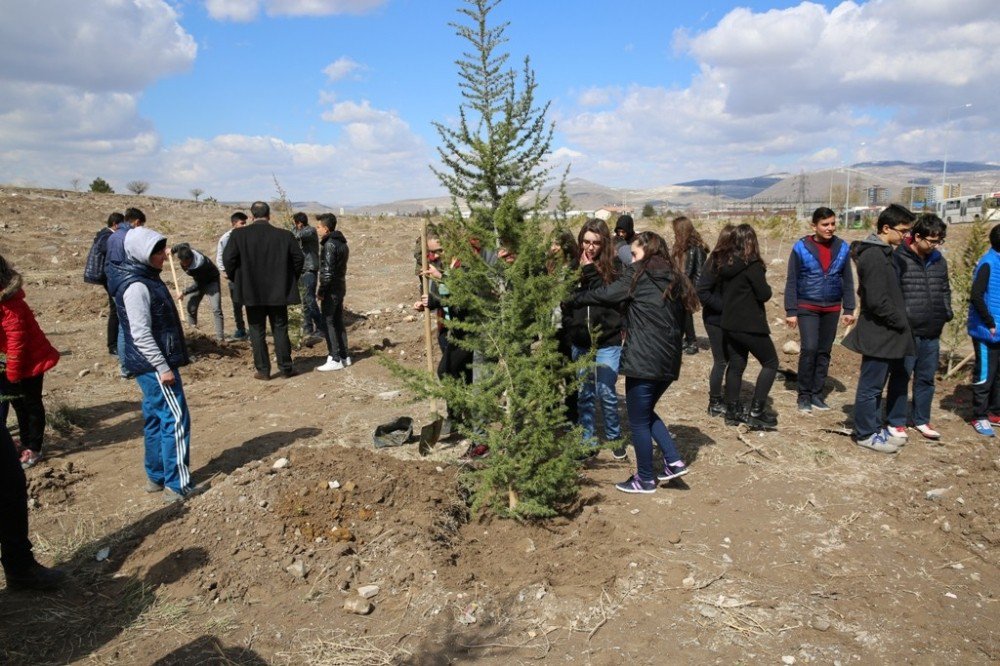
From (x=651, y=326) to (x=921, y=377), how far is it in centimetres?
313

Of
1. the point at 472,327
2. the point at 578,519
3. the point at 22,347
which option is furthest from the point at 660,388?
the point at 22,347

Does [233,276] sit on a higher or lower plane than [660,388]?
higher

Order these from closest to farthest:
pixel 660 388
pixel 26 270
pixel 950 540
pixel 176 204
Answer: pixel 950 540, pixel 660 388, pixel 26 270, pixel 176 204

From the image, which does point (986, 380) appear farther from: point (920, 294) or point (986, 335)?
point (920, 294)

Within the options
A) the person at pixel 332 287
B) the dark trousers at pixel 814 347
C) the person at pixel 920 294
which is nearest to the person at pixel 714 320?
the dark trousers at pixel 814 347

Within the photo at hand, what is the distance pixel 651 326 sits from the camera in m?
4.33

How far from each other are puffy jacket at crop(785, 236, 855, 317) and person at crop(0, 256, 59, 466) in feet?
21.5

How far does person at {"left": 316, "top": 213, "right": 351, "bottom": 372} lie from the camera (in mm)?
8039

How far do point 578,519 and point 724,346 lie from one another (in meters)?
2.79

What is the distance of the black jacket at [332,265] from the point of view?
8016mm

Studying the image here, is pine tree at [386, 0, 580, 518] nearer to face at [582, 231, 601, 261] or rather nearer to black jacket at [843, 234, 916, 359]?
face at [582, 231, 601, 261]

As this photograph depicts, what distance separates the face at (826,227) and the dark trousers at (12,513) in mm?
6462

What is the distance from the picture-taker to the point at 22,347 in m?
5.03

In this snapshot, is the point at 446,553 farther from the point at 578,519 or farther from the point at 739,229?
the point at 739,229
